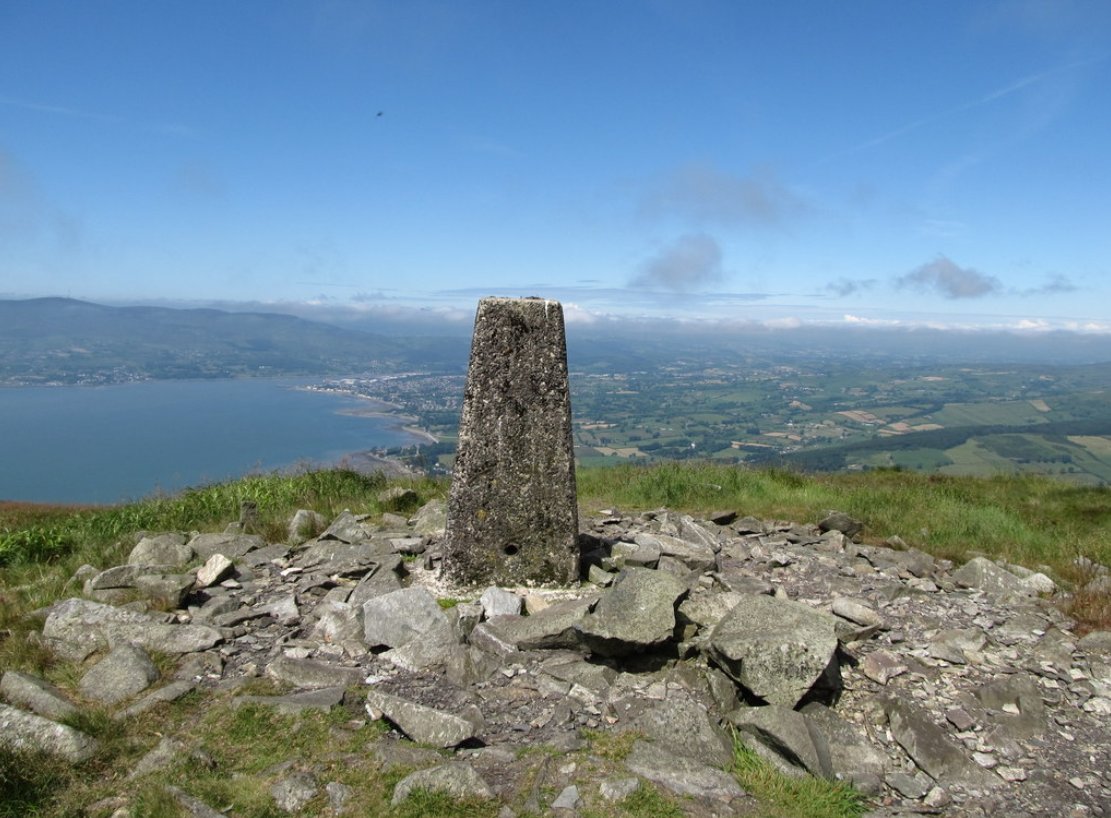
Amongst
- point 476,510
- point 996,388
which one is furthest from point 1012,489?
point 996,388

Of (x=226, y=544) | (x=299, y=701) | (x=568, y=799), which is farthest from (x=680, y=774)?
(x=226, y=544)

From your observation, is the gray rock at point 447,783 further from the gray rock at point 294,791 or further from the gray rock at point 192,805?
the gray rock at point 192,805

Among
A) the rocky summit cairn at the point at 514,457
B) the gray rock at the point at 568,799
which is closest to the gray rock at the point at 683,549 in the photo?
the rocky summit cairn at the point at 514,457

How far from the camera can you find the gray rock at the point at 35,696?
487 cm

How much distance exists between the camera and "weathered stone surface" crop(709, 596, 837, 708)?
5.43 m

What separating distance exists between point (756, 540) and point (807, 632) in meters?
4.66

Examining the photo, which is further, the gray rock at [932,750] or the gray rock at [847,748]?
the gray rock at [932,750]

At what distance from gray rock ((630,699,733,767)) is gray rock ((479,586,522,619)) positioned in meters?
2.00

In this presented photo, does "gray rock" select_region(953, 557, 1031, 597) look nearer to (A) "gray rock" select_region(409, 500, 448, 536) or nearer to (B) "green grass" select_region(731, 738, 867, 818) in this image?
(B) "green grass" select_region(731, 738, 867, 818)

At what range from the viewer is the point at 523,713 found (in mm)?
5309

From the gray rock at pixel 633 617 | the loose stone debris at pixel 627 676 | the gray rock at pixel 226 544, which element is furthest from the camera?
the gray rock at pixel 226 544

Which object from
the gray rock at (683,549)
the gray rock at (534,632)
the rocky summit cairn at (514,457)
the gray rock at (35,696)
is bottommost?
the gray rock at (683,549)

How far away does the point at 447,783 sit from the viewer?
4.14 m

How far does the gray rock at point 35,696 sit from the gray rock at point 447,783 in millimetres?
2661
